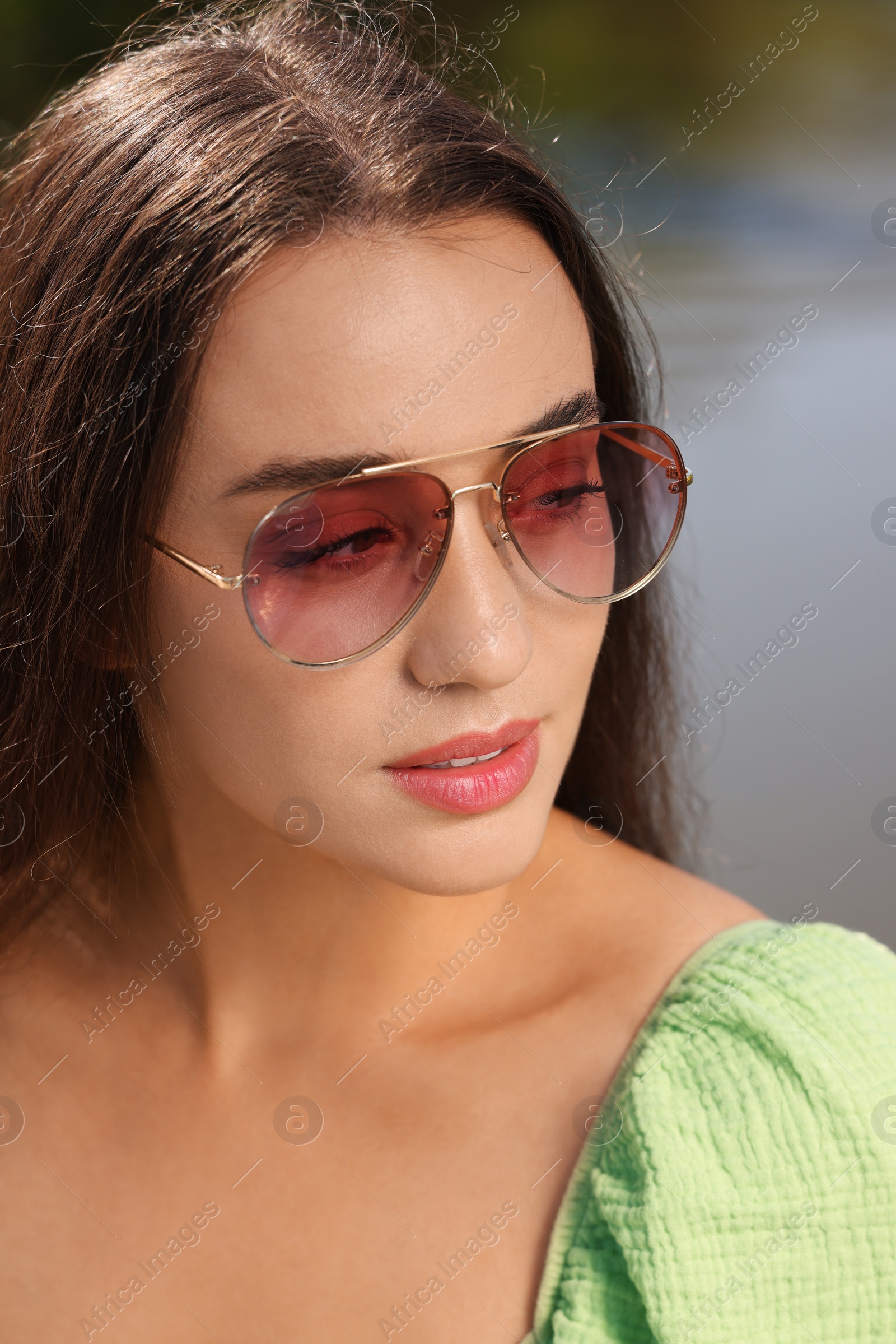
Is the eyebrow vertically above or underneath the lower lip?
above

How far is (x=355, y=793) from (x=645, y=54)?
5.77m

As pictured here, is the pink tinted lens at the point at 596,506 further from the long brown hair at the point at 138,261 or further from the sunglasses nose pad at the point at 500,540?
the long brown hair at the point at 138,261

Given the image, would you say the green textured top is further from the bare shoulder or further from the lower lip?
the lower lip

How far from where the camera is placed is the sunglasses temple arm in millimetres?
1144

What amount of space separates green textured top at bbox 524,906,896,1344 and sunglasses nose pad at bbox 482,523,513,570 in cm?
56

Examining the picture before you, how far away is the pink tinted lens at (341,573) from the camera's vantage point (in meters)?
1.09

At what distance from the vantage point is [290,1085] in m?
1.45

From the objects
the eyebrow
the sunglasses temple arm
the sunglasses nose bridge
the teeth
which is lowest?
the teeth

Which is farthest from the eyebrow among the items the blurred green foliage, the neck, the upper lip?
the blurred green foliage

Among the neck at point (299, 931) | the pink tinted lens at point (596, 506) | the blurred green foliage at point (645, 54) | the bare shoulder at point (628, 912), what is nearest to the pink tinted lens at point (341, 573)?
the pink tinted lens at point (596, 506)

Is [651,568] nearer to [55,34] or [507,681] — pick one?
[507,681]

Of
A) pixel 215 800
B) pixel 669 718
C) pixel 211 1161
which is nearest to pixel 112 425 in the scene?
pixel 215 800

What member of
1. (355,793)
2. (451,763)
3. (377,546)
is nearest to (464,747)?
(451,763)

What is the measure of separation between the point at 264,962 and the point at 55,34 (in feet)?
16.9
